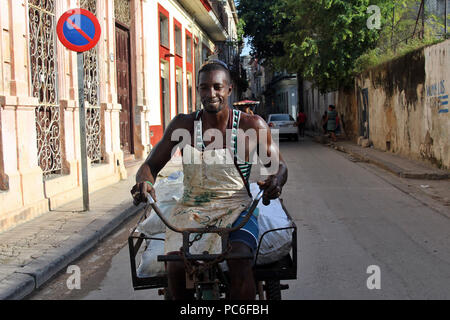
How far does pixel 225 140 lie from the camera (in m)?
3.11

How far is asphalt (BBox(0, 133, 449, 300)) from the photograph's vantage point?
4707 mm

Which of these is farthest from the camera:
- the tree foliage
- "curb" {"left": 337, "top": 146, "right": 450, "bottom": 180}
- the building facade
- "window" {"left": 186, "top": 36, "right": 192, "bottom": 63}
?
"window" {"left": 186, "top": 36, "right": 192, "bottom": 63}

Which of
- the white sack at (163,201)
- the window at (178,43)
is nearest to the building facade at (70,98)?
the window at (178,43)

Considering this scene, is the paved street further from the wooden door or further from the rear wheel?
the wooden door

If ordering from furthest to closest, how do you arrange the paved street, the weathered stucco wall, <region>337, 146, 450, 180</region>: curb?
the weathered stucco wall < <region>337, 146, 450, 180</region>: curb < the paved street

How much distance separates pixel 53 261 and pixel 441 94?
9.46 m

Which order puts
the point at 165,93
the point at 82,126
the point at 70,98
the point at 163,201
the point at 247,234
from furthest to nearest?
1. the point at 165,93
2. the point at 70,98
3. the point at 82,126
4. the point at 163,201
5. the point at 247,234

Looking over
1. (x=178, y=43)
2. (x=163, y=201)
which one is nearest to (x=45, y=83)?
(x=163, y=201)

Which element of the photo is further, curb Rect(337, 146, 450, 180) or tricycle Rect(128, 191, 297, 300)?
curb Rect(337, 146, 450, 180)

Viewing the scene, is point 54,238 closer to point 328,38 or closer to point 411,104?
point 411,104

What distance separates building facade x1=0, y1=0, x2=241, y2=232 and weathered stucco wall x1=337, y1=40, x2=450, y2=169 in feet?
23.1

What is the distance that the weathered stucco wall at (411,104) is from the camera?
11.7 meters

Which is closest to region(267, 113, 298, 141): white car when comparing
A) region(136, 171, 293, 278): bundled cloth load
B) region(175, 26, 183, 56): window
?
region(175, 26, 183, 56): window

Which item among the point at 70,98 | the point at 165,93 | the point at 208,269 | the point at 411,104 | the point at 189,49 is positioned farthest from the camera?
the point at 189,49
